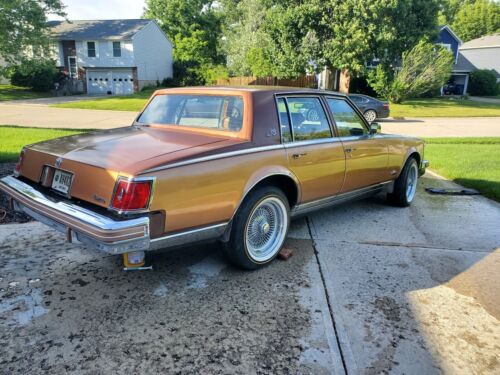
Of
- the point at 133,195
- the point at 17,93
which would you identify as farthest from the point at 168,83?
the point at 133,195

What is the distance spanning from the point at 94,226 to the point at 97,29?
40.8m

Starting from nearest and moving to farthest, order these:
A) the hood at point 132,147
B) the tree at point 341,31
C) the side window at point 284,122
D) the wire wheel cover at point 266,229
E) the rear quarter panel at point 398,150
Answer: the hood at point 132,147 → the wire wheel cover at point 266,229 → the side window at point 284,122 → the rear quarter panel at point 398,150 → the tree at point 341,31

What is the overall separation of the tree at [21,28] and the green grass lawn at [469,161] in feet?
69.5

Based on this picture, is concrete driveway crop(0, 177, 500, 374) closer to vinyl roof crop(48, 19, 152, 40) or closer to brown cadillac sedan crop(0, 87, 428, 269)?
brown cadillac sedan crop(0, 87, 428, 269)

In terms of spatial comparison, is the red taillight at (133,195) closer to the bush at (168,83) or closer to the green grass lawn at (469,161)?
the green grass lawn at (469,161)

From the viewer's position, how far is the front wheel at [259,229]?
3465 millimetres

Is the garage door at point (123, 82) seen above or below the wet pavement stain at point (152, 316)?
above

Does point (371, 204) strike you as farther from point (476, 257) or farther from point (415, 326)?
point (415, 326)

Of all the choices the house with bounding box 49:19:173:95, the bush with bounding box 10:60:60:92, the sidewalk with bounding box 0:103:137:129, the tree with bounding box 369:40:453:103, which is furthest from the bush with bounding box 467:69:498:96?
the bush with bounding box 10:60:60:92

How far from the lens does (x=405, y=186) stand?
5.73m

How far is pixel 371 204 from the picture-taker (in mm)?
6004

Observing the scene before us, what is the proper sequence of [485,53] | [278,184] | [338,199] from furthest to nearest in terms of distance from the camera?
[485,53]
[338,199]
[278,184]

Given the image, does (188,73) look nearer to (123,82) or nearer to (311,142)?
(123,82)

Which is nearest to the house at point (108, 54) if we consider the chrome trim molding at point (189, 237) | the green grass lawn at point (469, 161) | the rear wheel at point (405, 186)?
the green grass lawn at point (469, 161)
